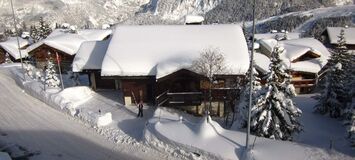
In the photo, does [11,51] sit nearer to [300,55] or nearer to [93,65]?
[93,65]

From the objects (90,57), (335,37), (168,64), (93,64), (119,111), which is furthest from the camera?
(335,37)

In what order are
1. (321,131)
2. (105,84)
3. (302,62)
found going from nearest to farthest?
(321,131) → (105,84) → (302,62)

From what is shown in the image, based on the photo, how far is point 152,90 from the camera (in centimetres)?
3148

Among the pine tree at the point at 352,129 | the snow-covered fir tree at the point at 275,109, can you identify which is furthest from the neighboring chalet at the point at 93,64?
the pine tree at the point at 352,129

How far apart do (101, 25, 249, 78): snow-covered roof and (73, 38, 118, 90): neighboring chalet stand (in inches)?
107

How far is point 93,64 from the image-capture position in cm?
3431

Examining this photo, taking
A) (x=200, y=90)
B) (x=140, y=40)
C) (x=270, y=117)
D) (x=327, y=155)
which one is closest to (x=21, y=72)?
(x=140, y=40)

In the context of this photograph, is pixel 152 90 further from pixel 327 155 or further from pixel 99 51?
pixel 327 155

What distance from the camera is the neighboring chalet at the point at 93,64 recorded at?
34.0 metres

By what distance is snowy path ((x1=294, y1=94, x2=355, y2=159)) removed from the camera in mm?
24133

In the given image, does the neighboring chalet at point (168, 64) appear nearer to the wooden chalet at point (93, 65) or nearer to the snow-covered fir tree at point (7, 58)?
the wooden chalet at point (93, 65)

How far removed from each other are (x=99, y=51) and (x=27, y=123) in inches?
461

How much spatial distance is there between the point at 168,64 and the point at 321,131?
40.6 feet

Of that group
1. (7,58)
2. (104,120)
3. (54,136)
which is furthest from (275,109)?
(7,58)
